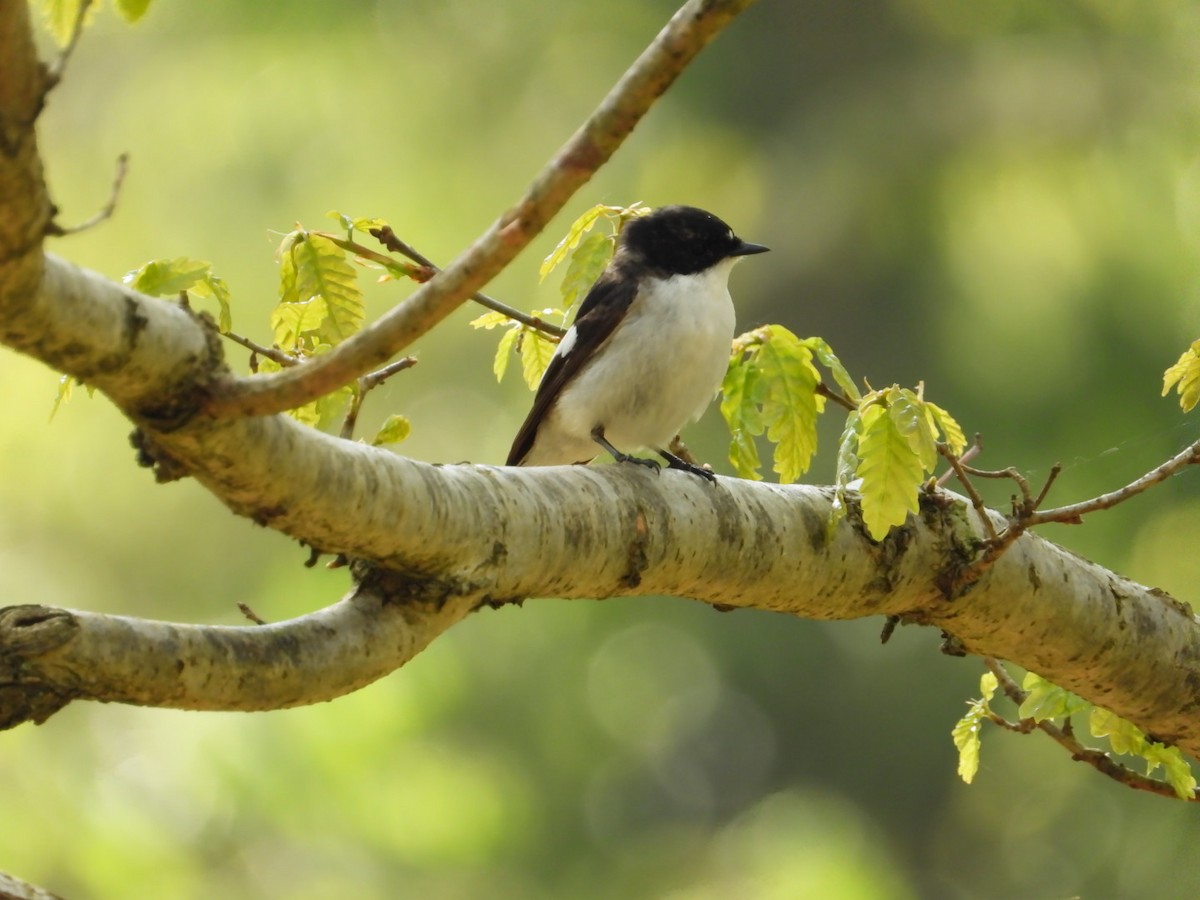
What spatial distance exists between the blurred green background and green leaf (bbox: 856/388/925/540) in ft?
12.9

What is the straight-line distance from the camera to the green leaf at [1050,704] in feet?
9.02

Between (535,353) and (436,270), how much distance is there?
1.61 ft

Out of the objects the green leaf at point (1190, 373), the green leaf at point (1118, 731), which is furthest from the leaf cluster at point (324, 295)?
the green leaf at point (1118, 731)

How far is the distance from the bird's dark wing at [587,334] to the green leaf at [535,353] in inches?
14.6

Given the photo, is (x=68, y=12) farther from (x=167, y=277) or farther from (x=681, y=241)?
(x=681, y=241)

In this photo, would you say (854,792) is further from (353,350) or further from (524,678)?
(353,350)

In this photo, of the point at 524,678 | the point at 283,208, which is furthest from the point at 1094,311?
the point at 283,208

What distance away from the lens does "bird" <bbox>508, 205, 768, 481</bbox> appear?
133 inches

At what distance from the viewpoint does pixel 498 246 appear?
1491mm

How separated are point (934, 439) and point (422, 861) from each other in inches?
177

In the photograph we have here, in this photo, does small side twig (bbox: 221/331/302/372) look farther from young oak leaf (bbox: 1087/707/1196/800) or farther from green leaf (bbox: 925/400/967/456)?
young oak leaf (bbox: 1087/707/1196/800)

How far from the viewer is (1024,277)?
7.91m

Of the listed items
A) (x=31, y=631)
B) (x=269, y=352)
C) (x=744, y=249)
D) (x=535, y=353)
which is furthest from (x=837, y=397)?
(x=31, y=631)

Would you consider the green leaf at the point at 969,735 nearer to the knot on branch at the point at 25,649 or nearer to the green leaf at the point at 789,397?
the green leaf at the point at 789,397
